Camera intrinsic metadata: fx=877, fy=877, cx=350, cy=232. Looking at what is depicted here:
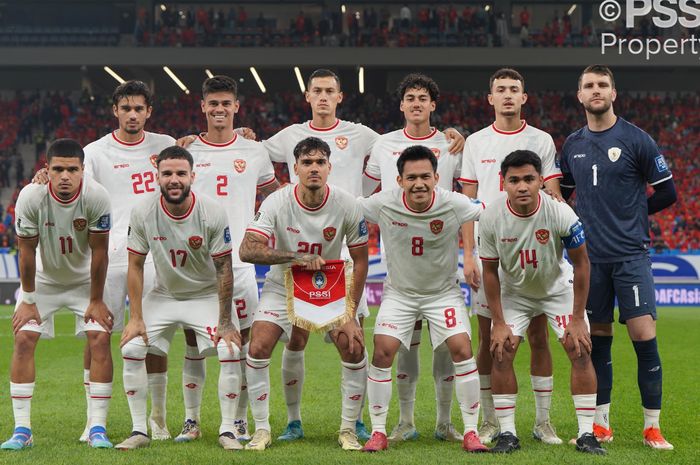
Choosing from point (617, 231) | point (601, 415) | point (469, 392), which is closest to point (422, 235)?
point (469, 392)

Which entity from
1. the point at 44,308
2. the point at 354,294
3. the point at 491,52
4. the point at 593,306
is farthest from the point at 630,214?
the point at 491,52

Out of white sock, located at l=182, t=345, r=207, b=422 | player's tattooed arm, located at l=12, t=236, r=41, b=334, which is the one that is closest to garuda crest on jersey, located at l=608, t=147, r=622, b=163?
white sock, located at l=182, t=345, r=207, b=422

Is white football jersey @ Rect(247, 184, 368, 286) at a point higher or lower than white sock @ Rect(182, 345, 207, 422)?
higher

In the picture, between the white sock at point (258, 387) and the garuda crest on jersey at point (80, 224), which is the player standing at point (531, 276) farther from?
the garuda crest on jersey at point (80, 224)

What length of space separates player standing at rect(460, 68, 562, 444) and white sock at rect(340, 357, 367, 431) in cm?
96

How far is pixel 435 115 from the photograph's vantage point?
3175 cm

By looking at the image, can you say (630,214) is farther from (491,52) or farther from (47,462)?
(491,52)

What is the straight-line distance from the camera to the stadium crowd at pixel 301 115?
1201 inches

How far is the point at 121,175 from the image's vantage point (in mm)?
6758

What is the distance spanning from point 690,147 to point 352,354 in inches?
1033

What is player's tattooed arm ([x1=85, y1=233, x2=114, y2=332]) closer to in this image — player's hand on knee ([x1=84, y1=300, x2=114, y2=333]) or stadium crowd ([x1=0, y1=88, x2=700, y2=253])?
player's hand on knee ([x1=84, y1=300, x2=114, y2=333])

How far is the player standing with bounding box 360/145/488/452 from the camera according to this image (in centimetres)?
598

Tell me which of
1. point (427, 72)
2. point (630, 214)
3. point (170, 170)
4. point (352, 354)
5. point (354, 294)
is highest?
point (427, 72)

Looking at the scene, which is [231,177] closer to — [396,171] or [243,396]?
[396,171]
